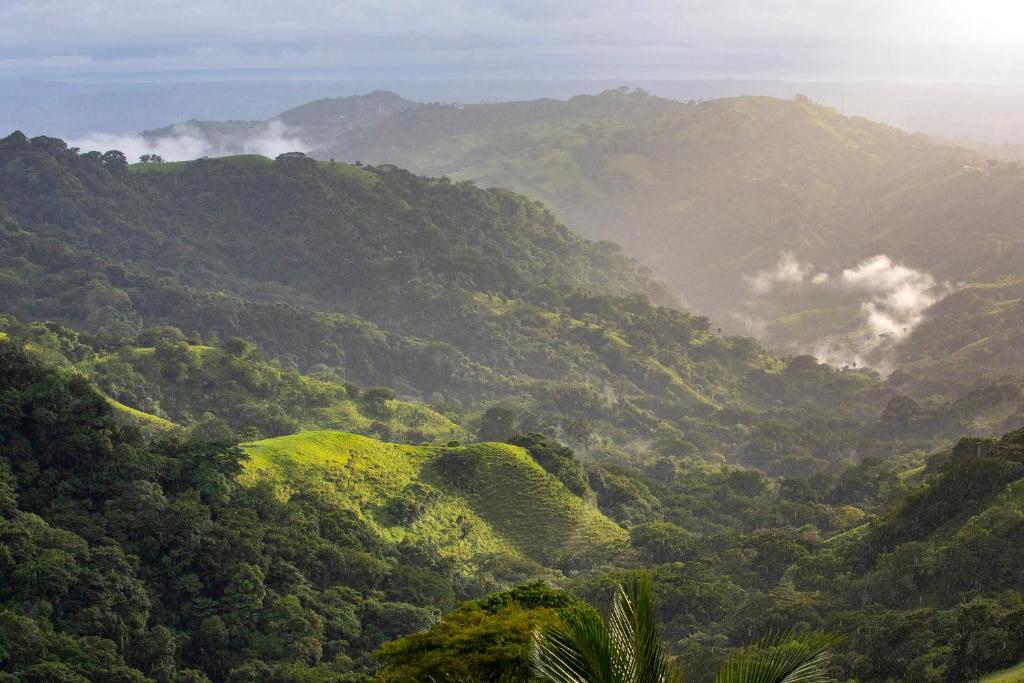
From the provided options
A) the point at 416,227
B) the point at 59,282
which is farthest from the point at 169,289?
the point at 416,227

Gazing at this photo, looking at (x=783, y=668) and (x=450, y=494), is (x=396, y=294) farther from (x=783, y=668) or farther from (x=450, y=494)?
(x=783, y=668)

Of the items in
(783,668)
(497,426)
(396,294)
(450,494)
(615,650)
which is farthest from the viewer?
(396,294)

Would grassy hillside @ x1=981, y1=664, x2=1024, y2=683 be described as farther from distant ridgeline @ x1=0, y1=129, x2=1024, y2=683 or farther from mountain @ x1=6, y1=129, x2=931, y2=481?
mountain @ x1=6, y1=129, x2=931, y2=481

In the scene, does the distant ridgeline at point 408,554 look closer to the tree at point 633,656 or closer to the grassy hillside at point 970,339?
the tree at point 633,656

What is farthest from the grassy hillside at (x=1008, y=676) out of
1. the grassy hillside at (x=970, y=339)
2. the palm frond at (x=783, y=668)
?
the grassy hillside at (x=970, y=339)

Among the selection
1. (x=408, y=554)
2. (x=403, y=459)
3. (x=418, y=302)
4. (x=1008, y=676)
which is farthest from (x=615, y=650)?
(x=418, y=302)

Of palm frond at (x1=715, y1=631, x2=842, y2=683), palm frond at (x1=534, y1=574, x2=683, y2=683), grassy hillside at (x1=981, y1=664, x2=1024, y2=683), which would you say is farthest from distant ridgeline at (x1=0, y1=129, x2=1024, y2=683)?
palm frond at (x1=715, y1=631, x2=842, y2=683)
